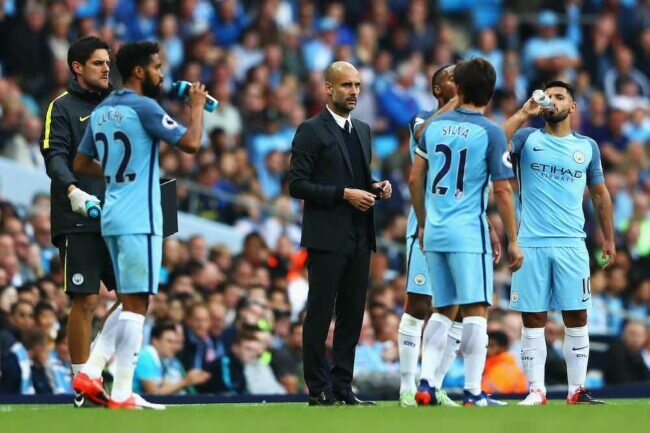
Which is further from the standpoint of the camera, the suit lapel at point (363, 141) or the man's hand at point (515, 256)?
the suit lapel at point (363, 141)

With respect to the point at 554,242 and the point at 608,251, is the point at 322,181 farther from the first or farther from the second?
the point at 608,251

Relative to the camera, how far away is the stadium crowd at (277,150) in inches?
598

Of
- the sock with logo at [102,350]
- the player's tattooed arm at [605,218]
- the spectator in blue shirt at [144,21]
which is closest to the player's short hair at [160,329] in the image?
the sock with logo at [102,350]

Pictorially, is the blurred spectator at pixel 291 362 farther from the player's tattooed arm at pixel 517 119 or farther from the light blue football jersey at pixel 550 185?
the player's tattooed arm at pixel 517 119

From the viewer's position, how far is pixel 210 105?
419 inches

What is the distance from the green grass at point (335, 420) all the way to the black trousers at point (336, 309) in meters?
0.71

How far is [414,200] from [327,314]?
1.18 m

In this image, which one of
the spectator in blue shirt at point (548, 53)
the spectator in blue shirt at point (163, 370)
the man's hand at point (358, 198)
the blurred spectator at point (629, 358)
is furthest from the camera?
the spectator in blue shirt at point (548, 53)

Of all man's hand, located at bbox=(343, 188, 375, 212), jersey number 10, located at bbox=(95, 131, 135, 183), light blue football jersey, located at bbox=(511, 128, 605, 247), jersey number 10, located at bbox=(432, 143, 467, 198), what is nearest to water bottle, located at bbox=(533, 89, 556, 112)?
light blue football jersey, located at bbox=(511, 128, 605, 247)

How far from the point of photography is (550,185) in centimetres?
1199

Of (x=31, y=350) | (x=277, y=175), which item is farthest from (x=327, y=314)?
(x=277, y=175)

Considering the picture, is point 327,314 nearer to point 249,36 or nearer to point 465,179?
point 465,179

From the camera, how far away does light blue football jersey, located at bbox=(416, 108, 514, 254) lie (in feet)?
35.1

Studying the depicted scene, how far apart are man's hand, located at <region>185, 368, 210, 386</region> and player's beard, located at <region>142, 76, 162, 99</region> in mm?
4612
